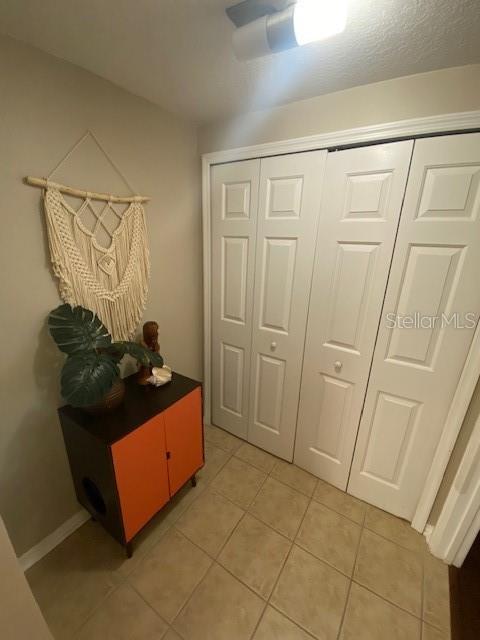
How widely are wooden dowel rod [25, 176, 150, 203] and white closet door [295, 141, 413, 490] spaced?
3.17 ft

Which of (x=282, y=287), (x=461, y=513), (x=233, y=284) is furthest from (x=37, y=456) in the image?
(x=461, y=513)

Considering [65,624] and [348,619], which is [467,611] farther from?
[65,624]

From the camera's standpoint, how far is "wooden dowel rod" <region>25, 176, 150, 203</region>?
3.22 feet

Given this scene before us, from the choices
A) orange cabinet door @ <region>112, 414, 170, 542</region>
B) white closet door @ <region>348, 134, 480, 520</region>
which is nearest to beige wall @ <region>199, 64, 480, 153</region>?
white closet door @ <region>348, 134, 480, 520</region>

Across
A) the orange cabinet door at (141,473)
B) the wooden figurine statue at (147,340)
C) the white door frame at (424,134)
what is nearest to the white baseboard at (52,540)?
the orange cabinet door at (141,473)

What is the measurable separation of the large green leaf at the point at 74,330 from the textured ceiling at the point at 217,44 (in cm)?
95

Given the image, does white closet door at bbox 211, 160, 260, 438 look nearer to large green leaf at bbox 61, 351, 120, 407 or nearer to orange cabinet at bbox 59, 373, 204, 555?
orange cabinet at bbox 59, 373, 204, 555

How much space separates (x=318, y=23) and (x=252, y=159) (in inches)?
30.0

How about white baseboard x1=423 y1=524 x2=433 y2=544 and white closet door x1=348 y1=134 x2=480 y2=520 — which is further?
white baseboard x1=423 y1=524 x2=433 y2=544

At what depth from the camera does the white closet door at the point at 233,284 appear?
59.5 inches

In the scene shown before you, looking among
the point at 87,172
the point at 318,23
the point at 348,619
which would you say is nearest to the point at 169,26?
the point at 318,23

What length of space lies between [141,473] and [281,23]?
5.54ft

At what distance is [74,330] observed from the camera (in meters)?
1.04

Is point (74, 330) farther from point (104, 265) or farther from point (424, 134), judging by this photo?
point (424, 134)
